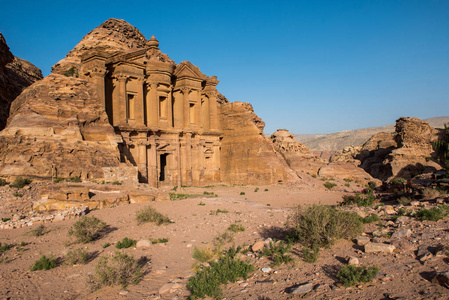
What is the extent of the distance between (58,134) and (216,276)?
15.7 metres

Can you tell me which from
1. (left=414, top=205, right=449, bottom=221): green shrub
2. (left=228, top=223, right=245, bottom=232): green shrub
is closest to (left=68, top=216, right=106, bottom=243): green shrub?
(left=228, top=223, right=245, bottom=232): green shrub

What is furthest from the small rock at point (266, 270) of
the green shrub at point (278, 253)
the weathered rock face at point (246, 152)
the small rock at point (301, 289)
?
the weathered rock face at point (246, 152)

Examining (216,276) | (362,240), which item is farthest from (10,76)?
(362,240)

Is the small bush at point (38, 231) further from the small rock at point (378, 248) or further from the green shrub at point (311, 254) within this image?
the small rock at point (378, 248)

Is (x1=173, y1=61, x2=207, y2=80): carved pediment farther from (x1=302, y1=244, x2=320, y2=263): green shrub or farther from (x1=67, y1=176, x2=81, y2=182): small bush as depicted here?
(x1=302, y1=244, x2=320, y2=263): green shrub

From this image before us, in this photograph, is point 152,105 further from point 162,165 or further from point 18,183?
point 18,183

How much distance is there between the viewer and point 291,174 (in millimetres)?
29922

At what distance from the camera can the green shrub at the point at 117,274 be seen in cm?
605

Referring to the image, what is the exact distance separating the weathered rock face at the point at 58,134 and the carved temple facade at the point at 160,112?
3.65 m

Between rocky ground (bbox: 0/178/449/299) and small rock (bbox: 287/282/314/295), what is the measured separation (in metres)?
0.02

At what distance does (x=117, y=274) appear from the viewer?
6.19m

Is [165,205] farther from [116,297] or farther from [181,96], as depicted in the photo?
[181,96]

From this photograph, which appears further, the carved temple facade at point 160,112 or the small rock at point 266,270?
the carved temple facade at point 160,112

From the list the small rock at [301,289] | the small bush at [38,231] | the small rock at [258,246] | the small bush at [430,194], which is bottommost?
the small rock at [301,289]
